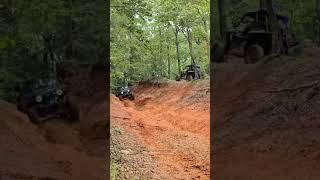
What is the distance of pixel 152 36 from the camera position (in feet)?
112

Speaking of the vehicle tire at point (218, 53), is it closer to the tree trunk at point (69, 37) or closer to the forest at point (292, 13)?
the forest at point (292, 13)

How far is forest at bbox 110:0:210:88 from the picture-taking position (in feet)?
68.1

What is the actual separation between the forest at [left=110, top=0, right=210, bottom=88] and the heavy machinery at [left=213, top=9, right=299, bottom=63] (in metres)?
5.47

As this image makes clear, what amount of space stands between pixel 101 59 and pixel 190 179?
9.40m

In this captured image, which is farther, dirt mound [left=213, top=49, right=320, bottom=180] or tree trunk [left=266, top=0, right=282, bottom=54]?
tree trunk [left=266, top=0, right=282, bottom=54]

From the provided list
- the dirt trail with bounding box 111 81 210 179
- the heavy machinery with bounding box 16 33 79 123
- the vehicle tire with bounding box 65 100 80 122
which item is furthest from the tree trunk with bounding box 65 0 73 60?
the dirt trail with bounding box 111 81 210 179

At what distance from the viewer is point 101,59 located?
1745cm

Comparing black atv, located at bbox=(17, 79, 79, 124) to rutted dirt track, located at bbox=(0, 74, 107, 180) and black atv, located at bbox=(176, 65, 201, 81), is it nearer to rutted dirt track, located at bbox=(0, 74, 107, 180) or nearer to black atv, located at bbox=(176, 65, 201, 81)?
rutted dirt track, located at bbox=(0, 74, 107, 180)

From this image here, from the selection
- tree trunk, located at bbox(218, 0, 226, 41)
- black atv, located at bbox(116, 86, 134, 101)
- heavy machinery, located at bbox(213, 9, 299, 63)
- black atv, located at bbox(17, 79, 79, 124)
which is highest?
tree trunk, located at bbox(218, 0, 226, 41)

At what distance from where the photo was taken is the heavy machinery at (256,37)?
14.5 metres

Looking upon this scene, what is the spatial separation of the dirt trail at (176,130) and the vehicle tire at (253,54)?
2.55 metres

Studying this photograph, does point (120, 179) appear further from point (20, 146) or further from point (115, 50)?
point (115, 50)

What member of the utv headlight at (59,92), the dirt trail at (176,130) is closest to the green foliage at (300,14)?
the dirt trail at (176,130)

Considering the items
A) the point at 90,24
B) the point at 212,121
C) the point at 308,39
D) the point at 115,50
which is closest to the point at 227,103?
the point at 212,121
